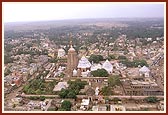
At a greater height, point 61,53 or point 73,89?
point 61,53

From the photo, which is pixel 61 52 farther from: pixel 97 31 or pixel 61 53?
pixel 97 31

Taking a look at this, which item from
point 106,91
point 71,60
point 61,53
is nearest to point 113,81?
point 106,91

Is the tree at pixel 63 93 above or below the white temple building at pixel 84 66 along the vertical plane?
below

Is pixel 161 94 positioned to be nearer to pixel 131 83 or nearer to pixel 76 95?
pixel 131 83

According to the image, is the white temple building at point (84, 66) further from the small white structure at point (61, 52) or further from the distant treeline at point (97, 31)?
the distant treeline at point (97, 31)

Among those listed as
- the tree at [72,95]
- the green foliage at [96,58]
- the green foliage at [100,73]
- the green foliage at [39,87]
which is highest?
the green foliage at [96,58]

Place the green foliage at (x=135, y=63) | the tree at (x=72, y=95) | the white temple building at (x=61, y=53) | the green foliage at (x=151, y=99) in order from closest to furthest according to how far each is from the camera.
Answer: the green foliage at (x=151, y=99)
the tree at (x=72, y=95)
the green foliage at (x=135, y=63)
the white temple building at (x=61, y=53)

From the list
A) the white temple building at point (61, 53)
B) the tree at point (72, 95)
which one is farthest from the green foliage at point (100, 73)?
the white temple building at point (61, 53)
